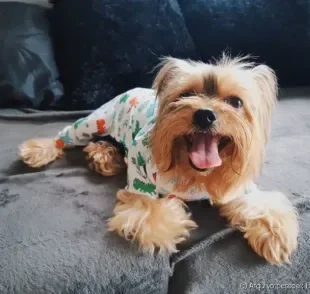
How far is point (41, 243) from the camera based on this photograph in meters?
1.13

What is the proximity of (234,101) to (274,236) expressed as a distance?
0.35 m

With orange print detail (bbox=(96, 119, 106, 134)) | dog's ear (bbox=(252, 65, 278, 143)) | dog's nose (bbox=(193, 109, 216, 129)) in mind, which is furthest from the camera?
orange print detail (bbox=(96, 119, 106, 134))

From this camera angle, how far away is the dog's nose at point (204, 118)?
3.47 feet

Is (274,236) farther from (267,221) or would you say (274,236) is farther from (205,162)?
(205,162)

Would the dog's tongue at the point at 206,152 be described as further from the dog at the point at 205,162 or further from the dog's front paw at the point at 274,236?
the dog's front paw at the point at 274,236

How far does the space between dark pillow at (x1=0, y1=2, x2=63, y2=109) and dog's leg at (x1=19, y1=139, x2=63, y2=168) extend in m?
0.32

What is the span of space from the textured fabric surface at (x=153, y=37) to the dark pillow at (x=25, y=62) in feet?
0.22

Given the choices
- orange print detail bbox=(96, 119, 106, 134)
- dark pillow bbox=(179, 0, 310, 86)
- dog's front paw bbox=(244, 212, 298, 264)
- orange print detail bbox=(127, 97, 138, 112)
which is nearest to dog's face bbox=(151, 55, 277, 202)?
dog's front paw bbox=(244, 212, 298, 264)

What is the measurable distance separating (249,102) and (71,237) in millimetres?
557

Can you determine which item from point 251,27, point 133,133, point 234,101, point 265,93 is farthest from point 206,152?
point 251,27

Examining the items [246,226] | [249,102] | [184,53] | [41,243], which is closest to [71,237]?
[41,243]

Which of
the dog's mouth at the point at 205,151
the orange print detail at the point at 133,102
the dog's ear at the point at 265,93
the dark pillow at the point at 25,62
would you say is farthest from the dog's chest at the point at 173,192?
the dark pillow at the point at 25,62

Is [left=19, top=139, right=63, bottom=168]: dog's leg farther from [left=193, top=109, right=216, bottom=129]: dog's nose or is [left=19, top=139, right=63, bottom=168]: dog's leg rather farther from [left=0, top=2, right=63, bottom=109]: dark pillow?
[left=193, top=109, right=216, bottom=129]: dog's nose

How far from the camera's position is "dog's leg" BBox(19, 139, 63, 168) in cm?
150
